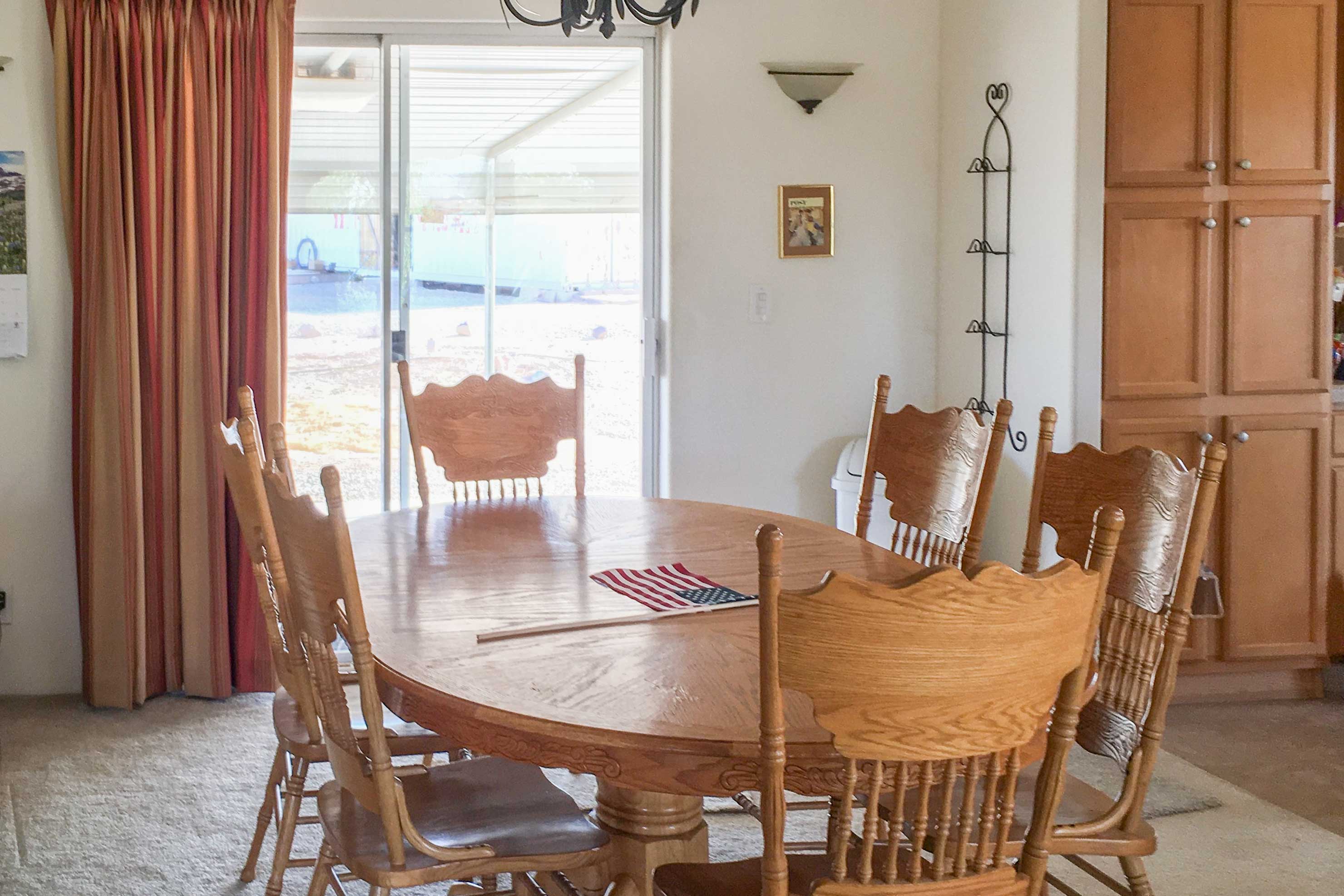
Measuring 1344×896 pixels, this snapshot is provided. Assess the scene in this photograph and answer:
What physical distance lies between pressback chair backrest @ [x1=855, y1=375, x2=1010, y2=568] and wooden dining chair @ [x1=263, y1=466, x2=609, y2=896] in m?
1.00

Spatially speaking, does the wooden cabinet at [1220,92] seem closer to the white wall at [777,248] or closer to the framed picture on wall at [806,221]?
the white wall at [777,248]

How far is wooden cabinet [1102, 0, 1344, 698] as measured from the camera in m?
3.69

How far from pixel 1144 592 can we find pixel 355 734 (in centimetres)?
133

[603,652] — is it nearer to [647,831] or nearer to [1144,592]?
[647,831]

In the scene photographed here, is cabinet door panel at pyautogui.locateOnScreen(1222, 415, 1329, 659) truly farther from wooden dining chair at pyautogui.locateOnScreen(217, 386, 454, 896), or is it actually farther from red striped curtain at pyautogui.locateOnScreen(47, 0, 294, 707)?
red striped curtain at pyautogui.locateOnScreen(47, 0, 294, 707)

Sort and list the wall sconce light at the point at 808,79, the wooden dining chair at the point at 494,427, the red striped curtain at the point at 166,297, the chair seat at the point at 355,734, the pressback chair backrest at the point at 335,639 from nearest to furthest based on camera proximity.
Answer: the pressback chair backrest at the point at 335,639
the chair seat at the point at 355,734
the wooden dining chair at the point at 494,427
the red striped curtain at the point at 166,297
the wall sconce light at the point at 808,79

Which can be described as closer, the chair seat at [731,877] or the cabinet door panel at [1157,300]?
the chair seat at [731,877]

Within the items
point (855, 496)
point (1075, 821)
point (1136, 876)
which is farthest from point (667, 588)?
point (855, 496)

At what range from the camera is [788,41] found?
4.38m

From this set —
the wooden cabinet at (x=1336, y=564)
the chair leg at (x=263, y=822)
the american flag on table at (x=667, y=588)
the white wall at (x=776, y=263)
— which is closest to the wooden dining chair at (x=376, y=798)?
the american flag on table at (x=667, y=588)

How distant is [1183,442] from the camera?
3.80 meters

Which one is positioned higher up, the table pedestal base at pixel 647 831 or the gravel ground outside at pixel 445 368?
the gravel ground outside at pixel 445 368

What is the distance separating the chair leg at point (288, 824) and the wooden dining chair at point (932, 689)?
4.19 ft

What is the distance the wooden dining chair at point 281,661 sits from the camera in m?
2.07
